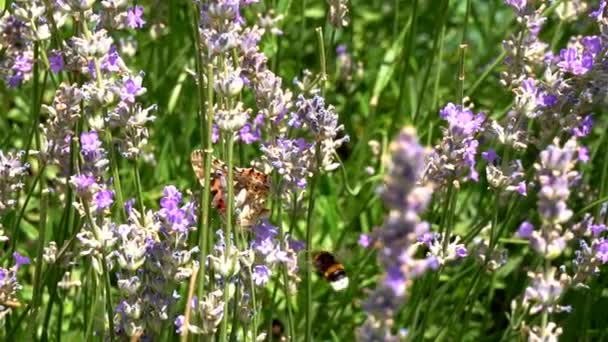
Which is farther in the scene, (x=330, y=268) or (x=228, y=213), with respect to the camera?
(x=330, y=268)

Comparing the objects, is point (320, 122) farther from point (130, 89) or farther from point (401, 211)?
point (401, 211)

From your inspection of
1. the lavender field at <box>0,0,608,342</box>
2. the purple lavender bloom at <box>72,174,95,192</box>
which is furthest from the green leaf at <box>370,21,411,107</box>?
the purple lavender bloom at <box>72,174,95,192</box>

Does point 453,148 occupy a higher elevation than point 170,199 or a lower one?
higher

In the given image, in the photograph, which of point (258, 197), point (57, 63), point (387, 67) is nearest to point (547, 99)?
point (258, 197)

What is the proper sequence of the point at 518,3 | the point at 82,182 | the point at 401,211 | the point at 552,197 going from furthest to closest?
1. the point at 518,3
2. the point at 82,182
3. the point at 552,197
4. the point at 401,211

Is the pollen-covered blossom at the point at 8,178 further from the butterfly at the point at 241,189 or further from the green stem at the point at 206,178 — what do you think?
the green stem at the point at 206,178

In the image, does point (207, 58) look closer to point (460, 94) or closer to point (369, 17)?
point (460, 94)

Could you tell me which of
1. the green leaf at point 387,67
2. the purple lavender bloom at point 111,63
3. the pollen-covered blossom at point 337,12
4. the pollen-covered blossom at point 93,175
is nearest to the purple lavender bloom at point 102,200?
the pollen-covered blossom at point 93,175

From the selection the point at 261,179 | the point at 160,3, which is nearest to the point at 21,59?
the point at 261,179
